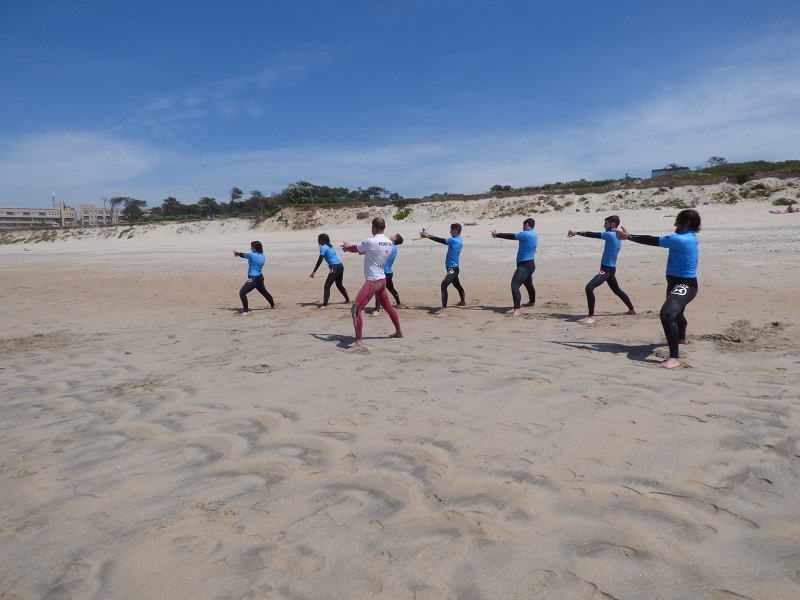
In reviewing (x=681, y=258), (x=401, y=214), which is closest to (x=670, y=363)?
(x=681, y=258)

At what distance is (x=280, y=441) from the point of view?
417cm

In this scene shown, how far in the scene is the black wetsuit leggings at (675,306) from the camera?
578 centimetres

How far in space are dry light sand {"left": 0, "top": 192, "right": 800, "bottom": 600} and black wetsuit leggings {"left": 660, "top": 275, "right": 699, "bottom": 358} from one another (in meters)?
0.30

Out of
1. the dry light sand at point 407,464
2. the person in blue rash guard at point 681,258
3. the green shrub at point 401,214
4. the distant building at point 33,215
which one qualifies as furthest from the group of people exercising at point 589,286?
the distant building at point 33,215

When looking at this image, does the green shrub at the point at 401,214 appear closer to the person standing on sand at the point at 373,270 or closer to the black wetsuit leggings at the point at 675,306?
the person standing on sand at the point at 373,270

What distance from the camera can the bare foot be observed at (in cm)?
565

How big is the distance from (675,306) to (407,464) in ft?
12.9

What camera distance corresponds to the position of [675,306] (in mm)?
5941

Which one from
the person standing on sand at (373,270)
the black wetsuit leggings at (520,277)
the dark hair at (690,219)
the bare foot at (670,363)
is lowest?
the bare foot at (670,363)

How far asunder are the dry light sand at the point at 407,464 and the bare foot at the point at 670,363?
4.5 inches

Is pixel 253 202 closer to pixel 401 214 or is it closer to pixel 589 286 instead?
pixel 401 214

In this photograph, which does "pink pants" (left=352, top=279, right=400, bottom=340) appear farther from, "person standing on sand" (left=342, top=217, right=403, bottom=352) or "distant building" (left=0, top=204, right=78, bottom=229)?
"distant building" (left=0, top=204, right=78, bottom=229)

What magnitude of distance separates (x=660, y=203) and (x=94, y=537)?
3544cm

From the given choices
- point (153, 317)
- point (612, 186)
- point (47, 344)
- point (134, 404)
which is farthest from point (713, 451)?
point (612, 186)
